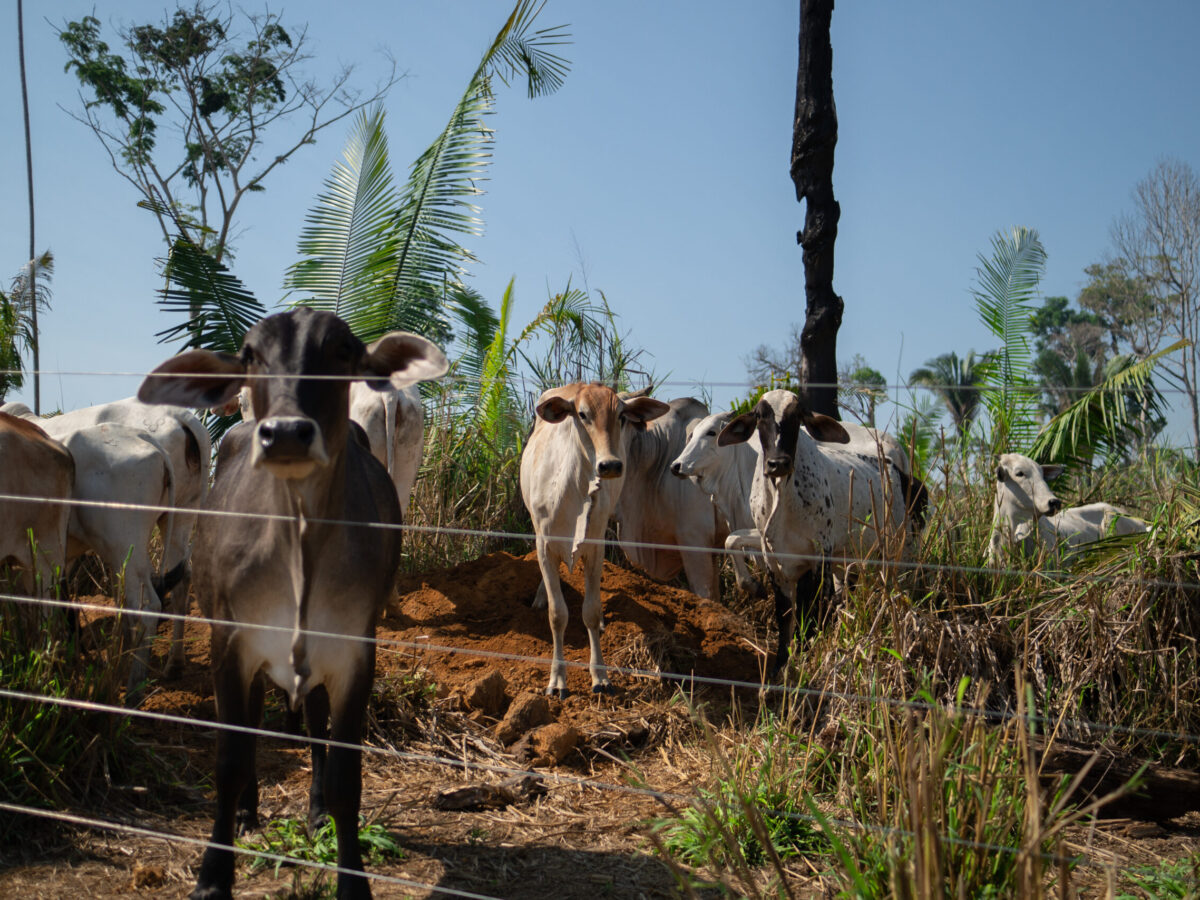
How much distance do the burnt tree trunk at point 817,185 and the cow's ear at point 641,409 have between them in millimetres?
1874

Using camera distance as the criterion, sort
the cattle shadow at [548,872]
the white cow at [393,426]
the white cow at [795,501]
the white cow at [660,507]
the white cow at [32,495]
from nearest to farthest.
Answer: the cattle shadow at [548,872]
the white cow at [32,495]
the white cow at [795,501]
the white cow at [393,426]
the white cow at [660,507]

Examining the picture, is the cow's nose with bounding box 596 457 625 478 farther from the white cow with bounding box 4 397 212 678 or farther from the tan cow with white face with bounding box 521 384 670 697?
the white cow with bounding box 4 397 212 678

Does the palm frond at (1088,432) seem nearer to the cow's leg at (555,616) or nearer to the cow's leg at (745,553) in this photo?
the cow's leg at (745,553)

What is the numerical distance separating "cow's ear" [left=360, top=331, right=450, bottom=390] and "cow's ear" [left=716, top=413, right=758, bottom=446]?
2.93 m

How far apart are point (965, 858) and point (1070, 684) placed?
5.88 ft

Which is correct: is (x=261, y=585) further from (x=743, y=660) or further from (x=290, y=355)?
(x=743, y=660)

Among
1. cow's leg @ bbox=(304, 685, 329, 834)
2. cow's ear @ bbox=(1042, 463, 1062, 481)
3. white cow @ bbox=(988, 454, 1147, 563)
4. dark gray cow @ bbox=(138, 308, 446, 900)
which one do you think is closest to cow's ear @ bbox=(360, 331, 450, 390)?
dark gray cow @ bbox=(138, 308, 446, 900)

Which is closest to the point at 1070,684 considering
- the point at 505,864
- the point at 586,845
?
the point at 586,845

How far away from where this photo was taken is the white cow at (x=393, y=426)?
6.83 meters

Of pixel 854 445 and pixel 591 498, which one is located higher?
pixel 854 445

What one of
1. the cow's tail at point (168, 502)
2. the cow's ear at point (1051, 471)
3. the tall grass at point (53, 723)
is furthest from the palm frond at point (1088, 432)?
the tall grass at point (53, 723)

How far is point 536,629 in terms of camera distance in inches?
263

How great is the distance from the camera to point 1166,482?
5.11 metres

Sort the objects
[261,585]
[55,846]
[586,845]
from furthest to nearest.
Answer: [586,845] < [55,846] < [261,585]
